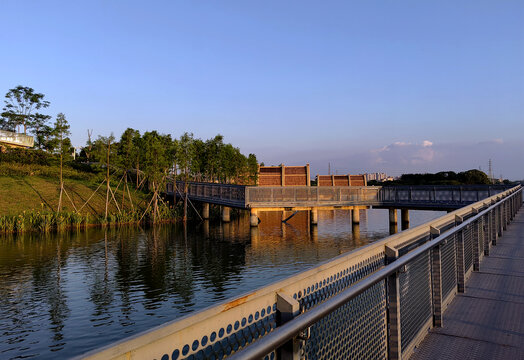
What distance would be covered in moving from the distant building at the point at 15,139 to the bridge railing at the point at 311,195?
155 ft

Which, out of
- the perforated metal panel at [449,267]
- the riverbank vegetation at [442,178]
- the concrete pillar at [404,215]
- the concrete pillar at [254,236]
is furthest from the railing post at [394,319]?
the riverbank vegetation at [442,178]

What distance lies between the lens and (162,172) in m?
39.3

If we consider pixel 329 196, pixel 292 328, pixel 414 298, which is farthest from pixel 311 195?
pixel 292 328

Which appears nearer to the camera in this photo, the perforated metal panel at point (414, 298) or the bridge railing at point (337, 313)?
the bridge railing at point (337, 313)

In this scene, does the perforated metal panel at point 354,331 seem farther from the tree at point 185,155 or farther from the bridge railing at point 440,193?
the tree at point 185,155

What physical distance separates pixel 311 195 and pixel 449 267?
84.9 ft

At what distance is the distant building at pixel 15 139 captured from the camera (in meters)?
58.0

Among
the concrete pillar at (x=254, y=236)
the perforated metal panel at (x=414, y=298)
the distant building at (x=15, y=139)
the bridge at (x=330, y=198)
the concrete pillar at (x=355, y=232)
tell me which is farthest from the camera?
the distant building at (x=15, y=139)

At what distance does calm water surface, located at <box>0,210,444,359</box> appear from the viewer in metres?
9.62

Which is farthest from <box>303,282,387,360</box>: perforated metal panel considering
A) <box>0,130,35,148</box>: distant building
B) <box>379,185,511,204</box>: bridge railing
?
<box>0,130,35,148</box>: distant building

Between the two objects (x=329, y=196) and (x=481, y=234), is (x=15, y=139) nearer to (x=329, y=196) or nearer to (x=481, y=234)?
(x=329, y=196)

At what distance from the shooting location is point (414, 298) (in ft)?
14.5

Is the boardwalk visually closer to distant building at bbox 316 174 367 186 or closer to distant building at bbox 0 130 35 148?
distant building at bbox 316 174 367 186

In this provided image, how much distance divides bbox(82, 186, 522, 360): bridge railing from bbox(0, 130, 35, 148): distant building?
217ft
